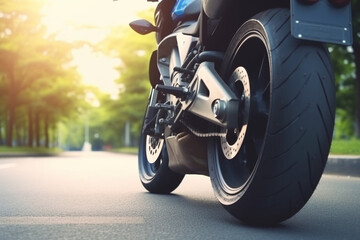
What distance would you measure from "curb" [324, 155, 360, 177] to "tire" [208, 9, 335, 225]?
18.3 feet

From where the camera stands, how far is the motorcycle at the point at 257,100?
2.52 m

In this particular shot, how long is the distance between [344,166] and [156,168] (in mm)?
4377

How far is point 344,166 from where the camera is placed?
827 cm

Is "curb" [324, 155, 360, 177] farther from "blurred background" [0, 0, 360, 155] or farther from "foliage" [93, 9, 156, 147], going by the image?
"foliage" [93, 9, 156, 147]

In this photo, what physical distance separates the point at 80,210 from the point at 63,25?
1052 inches

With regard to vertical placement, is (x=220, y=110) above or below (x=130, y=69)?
above

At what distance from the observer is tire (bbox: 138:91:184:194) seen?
4504 millimetres

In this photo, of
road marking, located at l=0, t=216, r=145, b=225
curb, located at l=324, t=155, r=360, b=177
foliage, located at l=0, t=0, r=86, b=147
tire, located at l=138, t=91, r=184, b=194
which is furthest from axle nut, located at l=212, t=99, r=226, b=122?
foliage, located at l=0, t=0, r=86, b=147

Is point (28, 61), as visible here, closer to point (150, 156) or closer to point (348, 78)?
point (348, 78)

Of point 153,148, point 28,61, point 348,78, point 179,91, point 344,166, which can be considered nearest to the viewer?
point 179,91

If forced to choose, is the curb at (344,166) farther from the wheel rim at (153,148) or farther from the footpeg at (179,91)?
the footpeg at (179,91)

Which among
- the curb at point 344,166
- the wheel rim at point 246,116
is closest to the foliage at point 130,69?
the curb at point 344,166

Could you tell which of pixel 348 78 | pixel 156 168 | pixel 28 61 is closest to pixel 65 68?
pixel 28 61

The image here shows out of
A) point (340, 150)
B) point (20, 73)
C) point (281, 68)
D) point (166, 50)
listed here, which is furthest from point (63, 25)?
point (281, 68)
